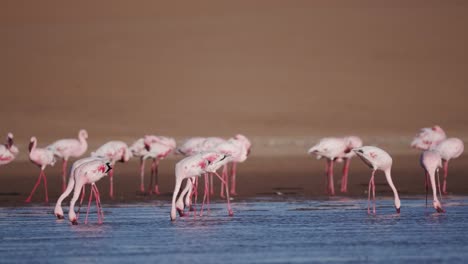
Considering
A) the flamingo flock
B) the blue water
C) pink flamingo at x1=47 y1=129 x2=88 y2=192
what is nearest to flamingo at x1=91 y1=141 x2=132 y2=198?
the flamingo flock

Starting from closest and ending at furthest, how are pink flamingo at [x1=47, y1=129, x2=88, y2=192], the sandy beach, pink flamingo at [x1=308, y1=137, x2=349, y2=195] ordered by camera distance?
pink flamingo at [x1=308, y1=137, x2=349, y2=195], pink flamingo at [x1=47, y1=129, x2=88, y2=192], the sandy beach

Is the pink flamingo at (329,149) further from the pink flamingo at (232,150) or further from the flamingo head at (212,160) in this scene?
the flamingo head at (212,160)

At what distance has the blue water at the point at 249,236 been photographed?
13.1 metres

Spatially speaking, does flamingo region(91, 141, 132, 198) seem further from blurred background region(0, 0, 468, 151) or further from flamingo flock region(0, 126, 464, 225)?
blurred background region(0, 0, 468, 151)

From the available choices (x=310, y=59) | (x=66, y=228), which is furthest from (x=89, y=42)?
(x=66, y=228)

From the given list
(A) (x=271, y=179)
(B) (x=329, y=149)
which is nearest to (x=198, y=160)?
(B) (x=329, y=149)

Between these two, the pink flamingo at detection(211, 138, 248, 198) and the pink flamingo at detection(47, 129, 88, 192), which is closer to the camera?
the pink flamingo at detection(211, 138, 248, 198)

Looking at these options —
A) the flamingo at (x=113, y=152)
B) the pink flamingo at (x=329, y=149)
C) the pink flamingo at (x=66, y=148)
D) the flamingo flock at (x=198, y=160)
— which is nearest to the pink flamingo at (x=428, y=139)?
the flamingo flock at (x=198, y=160)

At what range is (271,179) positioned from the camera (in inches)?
1040

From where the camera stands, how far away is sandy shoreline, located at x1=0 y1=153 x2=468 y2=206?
22688mm

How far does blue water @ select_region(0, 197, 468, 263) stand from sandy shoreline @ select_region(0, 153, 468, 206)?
10.4 ft

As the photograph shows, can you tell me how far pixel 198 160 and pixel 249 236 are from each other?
285 cm

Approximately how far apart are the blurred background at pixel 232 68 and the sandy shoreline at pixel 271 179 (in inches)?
316

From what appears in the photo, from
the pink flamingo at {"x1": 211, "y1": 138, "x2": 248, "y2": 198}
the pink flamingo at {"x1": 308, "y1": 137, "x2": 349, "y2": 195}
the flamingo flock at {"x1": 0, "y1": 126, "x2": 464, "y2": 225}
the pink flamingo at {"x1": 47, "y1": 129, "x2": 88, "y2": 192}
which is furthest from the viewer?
the pink flamingo at {"x1": 47, "y1": 129, "x2": 88, "y2": 192}
